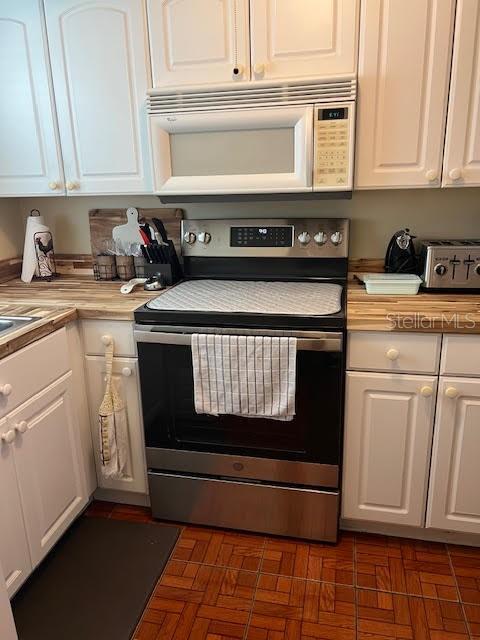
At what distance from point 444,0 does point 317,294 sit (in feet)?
3.31

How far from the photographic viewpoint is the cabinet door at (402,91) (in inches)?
60.8

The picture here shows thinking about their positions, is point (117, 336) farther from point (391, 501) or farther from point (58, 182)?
point (391, 501)

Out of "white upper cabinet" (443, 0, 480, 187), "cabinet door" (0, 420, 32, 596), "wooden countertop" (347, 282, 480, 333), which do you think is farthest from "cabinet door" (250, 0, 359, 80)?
"cabinet door" (0, 420, 32, 596)

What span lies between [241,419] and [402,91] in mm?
1243

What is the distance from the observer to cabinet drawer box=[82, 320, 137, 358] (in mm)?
1758

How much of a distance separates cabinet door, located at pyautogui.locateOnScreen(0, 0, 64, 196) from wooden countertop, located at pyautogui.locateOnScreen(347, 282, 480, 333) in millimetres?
1301

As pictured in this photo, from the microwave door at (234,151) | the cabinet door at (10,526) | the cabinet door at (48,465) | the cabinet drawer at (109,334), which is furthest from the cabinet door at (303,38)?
the cabinet door at (10,526)

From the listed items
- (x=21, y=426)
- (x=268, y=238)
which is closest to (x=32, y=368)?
(x=21, y=426)

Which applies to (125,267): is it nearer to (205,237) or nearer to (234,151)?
(205,237)

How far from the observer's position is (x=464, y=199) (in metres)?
1.93

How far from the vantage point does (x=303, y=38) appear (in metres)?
1.61

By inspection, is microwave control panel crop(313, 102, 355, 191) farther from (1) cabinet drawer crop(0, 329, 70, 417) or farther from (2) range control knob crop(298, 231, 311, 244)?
(1) cabinet drawer crop(0, 329, 70, 417)

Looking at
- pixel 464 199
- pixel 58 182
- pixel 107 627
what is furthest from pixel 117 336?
pixel 464 199

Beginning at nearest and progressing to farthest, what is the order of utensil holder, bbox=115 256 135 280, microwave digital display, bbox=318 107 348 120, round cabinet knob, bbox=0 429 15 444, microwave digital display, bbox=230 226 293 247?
1. round cabinet knob, bbox=0 429 15 444
2. microwave digital display, bbox=318 107 348 120
3. microwave digital display, bbox=230 226 293 247
4. utensil holder, bbox=115 256 135 280
